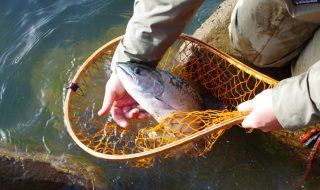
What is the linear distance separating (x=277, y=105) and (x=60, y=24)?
319 centimetres

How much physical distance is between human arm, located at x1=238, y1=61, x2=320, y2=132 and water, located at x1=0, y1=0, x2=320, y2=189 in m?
0.83

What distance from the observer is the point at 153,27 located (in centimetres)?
274

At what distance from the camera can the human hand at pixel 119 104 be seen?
117 inches

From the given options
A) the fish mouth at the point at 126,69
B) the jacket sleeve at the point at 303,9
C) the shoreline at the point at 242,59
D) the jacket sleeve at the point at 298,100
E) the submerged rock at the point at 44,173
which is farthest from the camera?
the shoreline at the point at 242,59

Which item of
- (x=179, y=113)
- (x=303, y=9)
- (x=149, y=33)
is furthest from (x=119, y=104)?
(x=303, y=9)

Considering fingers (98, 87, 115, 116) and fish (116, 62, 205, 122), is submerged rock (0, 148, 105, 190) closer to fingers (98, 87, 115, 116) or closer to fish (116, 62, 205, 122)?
fingers (98, 87, 115, 116)

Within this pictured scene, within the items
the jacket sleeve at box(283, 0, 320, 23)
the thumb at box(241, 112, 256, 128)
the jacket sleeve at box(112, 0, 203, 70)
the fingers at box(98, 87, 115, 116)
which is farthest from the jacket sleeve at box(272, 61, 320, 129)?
the fingers at box(98, 87, 115, 116)

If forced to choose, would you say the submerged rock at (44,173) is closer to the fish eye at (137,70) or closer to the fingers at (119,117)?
the fingers at (119,117)

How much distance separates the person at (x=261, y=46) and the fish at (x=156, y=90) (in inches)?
3.9

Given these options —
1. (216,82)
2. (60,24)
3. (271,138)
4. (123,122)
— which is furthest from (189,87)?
(60,24)

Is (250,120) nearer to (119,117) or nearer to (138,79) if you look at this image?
(138,79)

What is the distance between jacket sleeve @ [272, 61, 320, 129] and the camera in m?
2.29

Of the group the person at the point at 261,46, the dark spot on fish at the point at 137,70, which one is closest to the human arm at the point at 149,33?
the person at the point at 261,46

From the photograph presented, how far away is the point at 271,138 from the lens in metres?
3.31
